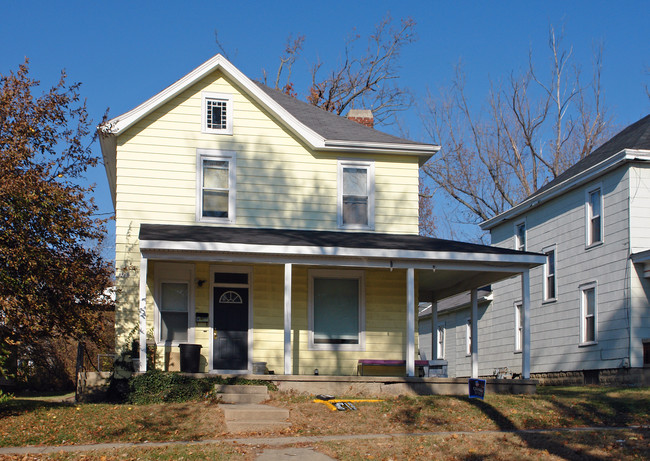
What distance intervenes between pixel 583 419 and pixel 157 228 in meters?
9.50

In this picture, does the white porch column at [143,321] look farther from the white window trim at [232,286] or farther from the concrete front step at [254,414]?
the concrete front step at [254,414]

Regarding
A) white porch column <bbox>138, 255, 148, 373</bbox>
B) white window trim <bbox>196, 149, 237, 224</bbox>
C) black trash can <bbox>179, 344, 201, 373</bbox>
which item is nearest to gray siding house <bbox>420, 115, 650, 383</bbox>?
white window trim <bbox>196, 149, 237, 224</bbox>

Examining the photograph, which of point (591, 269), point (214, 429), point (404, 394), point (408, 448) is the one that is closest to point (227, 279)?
point (404, 394)

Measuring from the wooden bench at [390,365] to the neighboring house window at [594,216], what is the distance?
6.85 metres

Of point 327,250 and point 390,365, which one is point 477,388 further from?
point 327,250

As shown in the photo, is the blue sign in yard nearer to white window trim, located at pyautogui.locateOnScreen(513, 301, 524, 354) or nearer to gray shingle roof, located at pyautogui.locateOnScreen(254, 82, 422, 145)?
gray shingle roof, located at pyautogui.locateOnScreen(254, 82, 422, 145)

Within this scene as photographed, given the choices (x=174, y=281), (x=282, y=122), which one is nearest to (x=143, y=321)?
(x=174, y=281)

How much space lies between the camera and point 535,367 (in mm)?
24016

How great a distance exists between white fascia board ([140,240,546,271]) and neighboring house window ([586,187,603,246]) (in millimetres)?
5336

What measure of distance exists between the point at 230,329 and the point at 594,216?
10793mm

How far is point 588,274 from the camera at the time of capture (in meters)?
21.2

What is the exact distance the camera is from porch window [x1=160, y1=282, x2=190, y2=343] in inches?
664

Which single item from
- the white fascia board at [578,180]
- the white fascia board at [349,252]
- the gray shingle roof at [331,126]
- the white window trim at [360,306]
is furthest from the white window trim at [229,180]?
the white fascia board at [578,180]

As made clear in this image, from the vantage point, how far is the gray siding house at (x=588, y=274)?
19.0 metres
